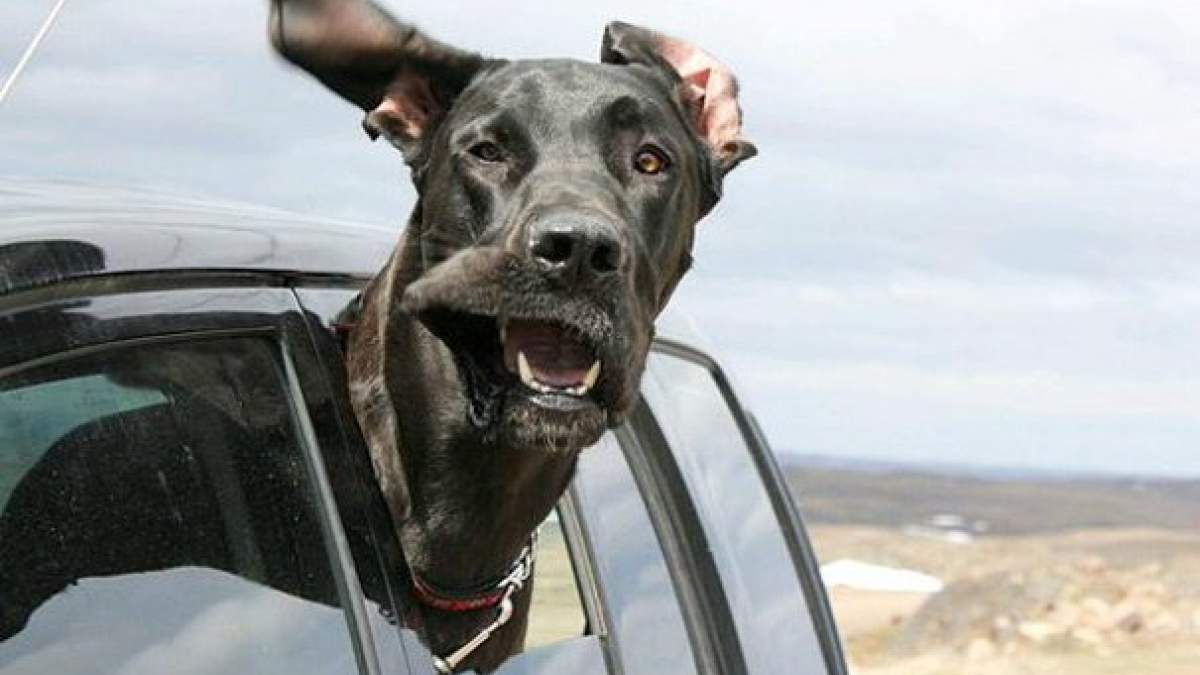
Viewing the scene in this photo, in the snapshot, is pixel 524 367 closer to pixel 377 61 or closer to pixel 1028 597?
pixel 377 61

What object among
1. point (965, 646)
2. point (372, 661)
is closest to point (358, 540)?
point (372, 661)

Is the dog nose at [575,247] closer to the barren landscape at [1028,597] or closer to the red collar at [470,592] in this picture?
the red collar at [470,592]

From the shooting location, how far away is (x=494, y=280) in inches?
152

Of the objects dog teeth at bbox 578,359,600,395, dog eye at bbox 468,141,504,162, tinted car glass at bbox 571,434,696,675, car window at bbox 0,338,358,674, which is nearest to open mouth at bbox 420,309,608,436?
dog teeth at bbox 578,359,600,395

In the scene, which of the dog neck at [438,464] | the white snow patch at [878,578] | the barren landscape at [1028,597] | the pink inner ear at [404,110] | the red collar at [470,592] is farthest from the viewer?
Answer: the white snow patch at [878,578]

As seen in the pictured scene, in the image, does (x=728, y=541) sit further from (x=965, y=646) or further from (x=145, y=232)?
(x=965, y=646)

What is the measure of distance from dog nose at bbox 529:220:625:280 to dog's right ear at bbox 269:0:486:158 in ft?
1.88

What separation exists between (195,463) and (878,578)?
1077 inches

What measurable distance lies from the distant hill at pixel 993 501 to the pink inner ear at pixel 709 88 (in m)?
31.5

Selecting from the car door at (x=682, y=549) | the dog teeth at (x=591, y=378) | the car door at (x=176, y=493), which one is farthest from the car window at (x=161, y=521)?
the dog teeth at (x=591, y=378)

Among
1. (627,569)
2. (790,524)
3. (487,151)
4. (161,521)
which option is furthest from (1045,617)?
(161,521)

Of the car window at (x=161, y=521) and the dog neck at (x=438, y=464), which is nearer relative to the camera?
the car window at (x=161, y=521)

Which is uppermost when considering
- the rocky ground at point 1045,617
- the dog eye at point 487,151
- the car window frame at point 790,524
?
the dog eye at point 487,151

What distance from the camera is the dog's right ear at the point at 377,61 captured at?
165 inches
